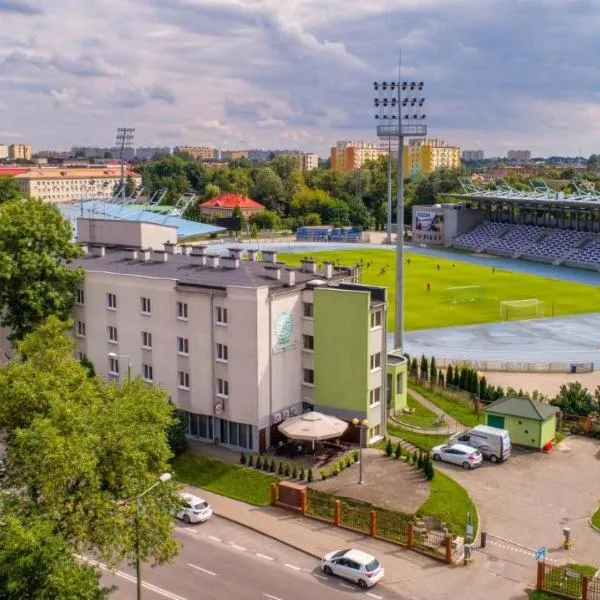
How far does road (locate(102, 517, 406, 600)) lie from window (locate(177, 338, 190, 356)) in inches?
433

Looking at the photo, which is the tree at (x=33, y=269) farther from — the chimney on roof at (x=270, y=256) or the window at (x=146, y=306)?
the chimney on roof at (x=270, y=256)

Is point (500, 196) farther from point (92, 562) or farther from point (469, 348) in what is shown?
point (92, 562)

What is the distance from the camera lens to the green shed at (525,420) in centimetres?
3941

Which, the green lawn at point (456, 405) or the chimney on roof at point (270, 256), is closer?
the green lawn at point (456, 405)

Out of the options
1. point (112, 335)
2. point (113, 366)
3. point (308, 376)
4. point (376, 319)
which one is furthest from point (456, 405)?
point (112, 335)

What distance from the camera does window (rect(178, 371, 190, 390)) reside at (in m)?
40.0

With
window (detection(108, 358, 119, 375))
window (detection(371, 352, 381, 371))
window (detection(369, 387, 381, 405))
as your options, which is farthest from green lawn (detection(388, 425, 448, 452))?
window (detection(108, 358, 119, 375))

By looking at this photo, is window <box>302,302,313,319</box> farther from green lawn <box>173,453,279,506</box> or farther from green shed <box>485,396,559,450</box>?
green shed <box>485,396,559,450</box>

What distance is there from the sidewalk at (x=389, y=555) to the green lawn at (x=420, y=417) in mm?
12721

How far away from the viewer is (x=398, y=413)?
148ft

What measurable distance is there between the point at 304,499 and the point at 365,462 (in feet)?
18.0

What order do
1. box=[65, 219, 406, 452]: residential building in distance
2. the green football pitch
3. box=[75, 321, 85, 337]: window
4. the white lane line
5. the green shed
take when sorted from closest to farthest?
the white lane line, box=[65, 219, 406, 452]: residential building in distance, the green shed, box=[75, 321, 85, 337]: window, the green football pitch

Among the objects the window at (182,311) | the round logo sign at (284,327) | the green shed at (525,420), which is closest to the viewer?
the round logo sign at (284,327)

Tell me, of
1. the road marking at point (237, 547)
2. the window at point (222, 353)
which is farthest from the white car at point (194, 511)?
the window at point (222, 353)
